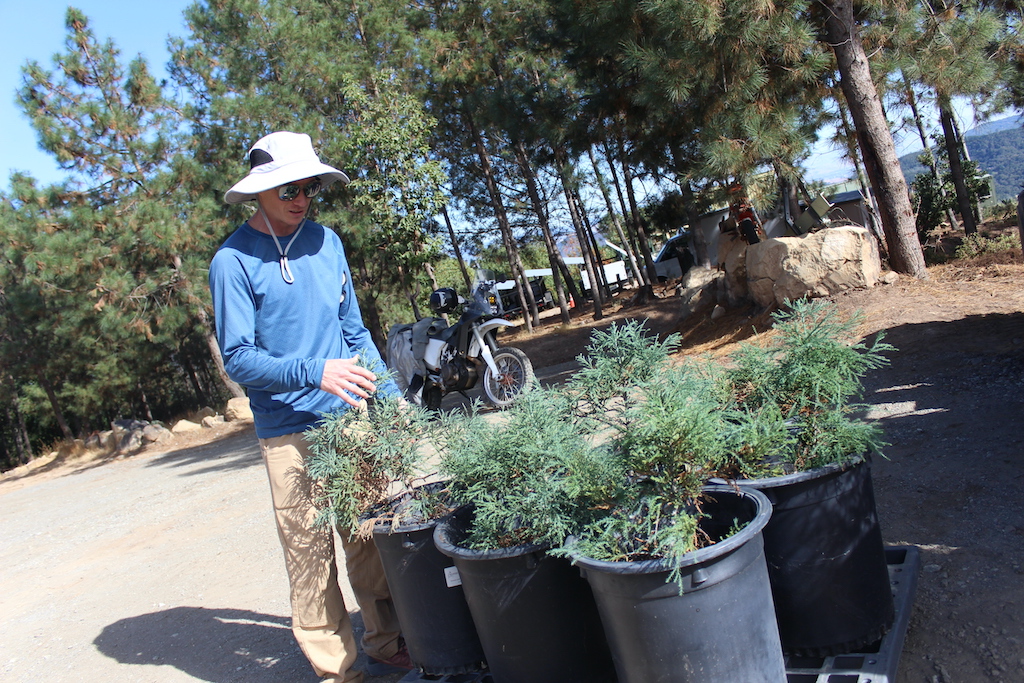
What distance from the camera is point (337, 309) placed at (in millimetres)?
2783

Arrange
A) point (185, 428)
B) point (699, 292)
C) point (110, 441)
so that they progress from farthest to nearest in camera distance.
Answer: point (110, 441) → point (185, 428) → point (699, 292)

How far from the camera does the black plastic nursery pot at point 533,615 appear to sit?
2062mm

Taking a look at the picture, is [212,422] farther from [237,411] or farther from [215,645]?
[215,645]

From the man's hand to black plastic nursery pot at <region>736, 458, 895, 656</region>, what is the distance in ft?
4.02

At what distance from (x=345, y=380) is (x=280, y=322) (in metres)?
0.41

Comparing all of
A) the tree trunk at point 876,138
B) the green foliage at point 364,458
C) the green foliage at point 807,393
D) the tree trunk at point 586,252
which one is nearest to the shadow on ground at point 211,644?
the green foliage at point 364,458

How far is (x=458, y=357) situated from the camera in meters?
7.64

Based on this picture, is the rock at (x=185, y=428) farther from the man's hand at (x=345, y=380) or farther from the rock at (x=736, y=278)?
the man's hand at (x=345, y=380)

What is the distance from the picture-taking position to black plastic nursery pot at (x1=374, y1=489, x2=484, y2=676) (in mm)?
2396

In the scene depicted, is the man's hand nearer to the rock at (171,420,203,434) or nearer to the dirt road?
the dirt road

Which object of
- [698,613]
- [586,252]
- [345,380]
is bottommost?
[698,613]

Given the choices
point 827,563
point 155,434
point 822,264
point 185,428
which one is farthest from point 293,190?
point 155,434

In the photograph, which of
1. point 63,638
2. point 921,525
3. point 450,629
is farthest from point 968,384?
point 63,638

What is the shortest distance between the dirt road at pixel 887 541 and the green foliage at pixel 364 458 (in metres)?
0.90
